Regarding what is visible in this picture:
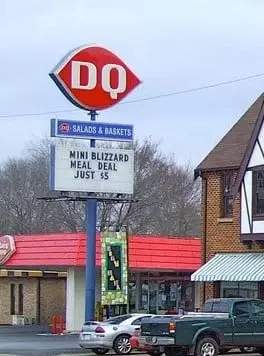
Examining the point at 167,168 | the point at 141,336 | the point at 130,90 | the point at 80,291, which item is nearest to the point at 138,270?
the point at 80,291

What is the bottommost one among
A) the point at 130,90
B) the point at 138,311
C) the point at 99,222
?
the point at 138,311

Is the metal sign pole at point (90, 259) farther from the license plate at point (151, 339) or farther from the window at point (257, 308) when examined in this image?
the window at point (257, 308)

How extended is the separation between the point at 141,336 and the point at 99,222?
42997 millimetres

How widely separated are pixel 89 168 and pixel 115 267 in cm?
375

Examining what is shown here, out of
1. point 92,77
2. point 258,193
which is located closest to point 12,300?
point 258,193

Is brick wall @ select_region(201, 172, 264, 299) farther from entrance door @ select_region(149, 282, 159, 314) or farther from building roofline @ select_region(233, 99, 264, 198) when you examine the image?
entrance door @ select_region(149, 282, 159, 314)

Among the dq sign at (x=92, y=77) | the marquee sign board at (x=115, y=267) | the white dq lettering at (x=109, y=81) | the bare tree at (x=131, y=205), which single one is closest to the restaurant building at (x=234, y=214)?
the marquee sign board at (x=115, y=267)

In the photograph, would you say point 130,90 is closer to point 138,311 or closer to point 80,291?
point 80,291

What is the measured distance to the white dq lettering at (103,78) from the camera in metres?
33.8

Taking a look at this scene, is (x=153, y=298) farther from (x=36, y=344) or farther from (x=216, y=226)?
(x=36, y=344)

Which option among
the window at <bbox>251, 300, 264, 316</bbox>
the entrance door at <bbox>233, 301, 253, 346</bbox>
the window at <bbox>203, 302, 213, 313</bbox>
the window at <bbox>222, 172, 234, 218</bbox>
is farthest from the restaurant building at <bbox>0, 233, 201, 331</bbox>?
the entrance door at <bbox>233, 301, 253, 346</bbox>

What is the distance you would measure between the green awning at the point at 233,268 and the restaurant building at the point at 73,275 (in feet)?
18.2

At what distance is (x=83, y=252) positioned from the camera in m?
42.1

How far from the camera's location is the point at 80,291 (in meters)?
43.2
